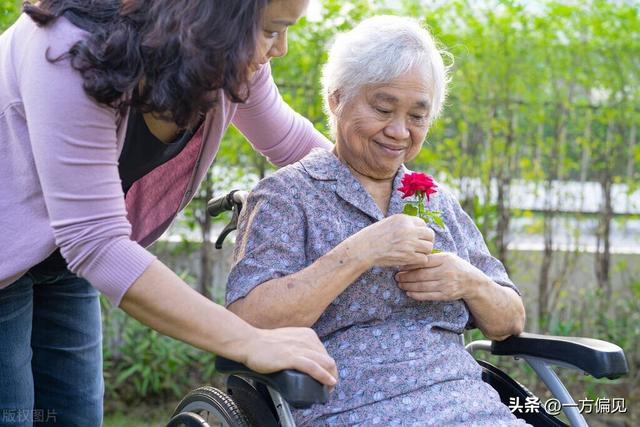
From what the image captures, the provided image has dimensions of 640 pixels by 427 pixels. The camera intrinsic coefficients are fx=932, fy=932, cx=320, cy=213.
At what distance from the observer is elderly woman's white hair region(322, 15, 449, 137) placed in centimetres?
249

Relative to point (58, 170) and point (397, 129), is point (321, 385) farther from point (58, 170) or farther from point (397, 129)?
point (397, 129)

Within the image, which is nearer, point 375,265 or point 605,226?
point 375,265

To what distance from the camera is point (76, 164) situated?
1788 mm

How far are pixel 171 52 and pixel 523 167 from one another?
346 centimetres

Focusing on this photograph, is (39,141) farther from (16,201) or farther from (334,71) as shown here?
(334,71)

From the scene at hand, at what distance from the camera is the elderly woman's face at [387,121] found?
98.4 inches

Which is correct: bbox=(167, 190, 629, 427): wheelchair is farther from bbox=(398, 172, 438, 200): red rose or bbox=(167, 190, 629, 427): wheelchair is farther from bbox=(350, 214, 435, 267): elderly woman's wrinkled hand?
bbox=(398, 172, 438, 200): red rose

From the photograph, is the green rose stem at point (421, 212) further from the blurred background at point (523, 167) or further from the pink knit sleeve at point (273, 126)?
the blurred background at point (523, 167)

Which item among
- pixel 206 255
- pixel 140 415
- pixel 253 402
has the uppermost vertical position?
pixel 253 402

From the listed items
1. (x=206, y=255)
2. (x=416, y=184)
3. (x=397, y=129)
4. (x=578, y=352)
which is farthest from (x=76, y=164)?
(x=206, y=255)

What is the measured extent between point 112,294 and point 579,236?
12.2 feet

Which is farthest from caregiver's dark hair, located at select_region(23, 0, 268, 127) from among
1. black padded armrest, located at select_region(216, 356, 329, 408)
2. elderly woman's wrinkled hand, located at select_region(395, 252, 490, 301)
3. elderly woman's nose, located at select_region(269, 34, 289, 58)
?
elderly woman's wrinkled hand, located at select_region(395, 252, 490, 301)

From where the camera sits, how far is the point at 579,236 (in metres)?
→ 5.07

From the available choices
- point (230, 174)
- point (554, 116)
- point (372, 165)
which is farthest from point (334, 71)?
point (554, 116)
